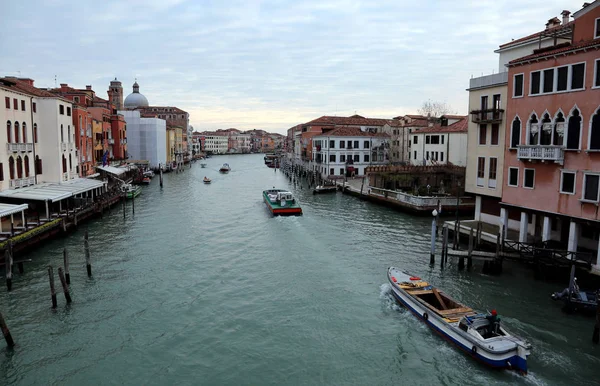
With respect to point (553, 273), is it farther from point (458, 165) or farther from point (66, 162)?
point (66, 162)

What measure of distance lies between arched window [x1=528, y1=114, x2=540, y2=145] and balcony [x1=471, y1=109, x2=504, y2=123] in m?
3.31

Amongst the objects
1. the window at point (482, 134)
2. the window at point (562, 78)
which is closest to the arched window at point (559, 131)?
the window at point (562, 78)

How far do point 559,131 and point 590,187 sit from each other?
2.44 meters

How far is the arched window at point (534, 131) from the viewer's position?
17.7 metres

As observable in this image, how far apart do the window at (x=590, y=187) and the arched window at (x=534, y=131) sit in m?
2.54

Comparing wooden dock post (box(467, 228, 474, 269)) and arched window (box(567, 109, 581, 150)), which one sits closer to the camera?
arched window (box(567, 109, 581, 150))

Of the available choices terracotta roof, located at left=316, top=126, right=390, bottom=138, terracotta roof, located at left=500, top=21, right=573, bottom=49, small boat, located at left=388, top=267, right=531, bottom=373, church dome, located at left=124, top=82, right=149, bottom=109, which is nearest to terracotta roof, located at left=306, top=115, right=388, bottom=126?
terracotta roof, located at left=316, top=126, right=390, bottom=138

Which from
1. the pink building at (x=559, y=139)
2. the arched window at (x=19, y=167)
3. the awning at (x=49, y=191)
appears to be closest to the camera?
the pink building at (x=559, y=139)

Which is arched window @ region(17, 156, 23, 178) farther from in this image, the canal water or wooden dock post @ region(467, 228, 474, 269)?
wooden dock post @ region(467, 228, 474, 269)

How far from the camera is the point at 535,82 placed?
17734 mm

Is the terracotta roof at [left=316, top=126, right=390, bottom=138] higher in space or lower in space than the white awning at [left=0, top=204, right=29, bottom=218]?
higher

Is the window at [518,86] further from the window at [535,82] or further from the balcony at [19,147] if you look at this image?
the balcony at [19,147]

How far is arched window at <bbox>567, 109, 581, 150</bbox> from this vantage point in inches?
632

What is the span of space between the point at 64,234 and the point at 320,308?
1688 centimetres
